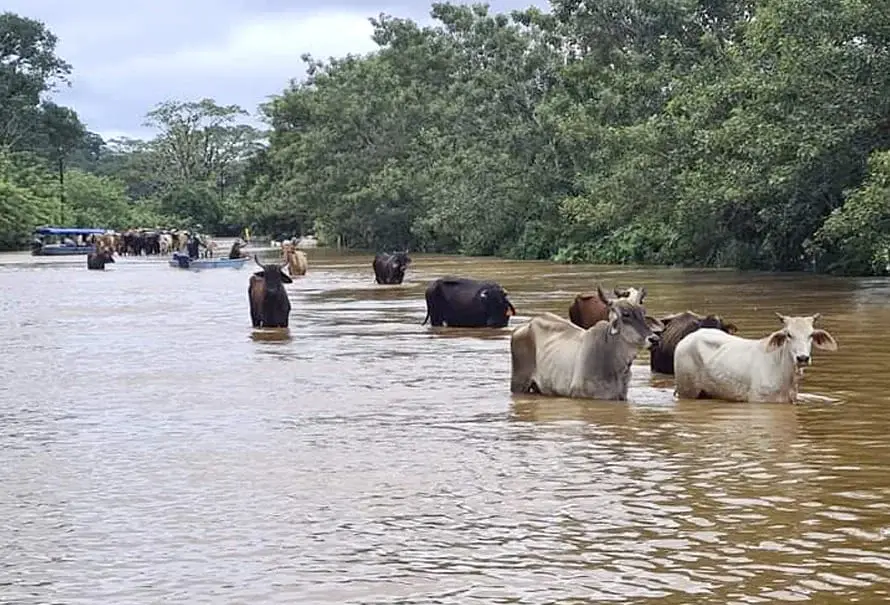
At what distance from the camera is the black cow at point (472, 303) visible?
19906 mm

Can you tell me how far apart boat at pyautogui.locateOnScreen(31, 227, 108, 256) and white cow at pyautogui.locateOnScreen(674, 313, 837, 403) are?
59.0 metres

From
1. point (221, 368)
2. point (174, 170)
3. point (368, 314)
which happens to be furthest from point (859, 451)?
point (174, 170)

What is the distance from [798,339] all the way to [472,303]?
904 centimetres

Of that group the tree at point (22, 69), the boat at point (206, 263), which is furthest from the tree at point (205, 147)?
the boat at point (206, 263)

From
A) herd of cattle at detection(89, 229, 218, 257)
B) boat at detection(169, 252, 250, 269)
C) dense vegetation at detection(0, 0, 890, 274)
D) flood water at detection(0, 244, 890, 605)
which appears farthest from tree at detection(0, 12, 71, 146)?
flood water at detection(0, 244, 890, 605)

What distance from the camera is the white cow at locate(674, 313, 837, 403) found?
37.5 feet

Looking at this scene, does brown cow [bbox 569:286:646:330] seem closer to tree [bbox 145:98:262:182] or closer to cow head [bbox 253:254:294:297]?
cow head [bbox 253:254:294:297]

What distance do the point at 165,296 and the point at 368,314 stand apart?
8674 mm

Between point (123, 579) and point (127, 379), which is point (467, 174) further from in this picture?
point (123, 579)

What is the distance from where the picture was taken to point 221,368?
50.8 ft

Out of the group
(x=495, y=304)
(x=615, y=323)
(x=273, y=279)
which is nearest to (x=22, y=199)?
(x=273, y=279)

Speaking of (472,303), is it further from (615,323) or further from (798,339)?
(798,339)

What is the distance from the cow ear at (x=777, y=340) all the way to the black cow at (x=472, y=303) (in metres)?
8.49

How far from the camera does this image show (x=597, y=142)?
1802 inches
